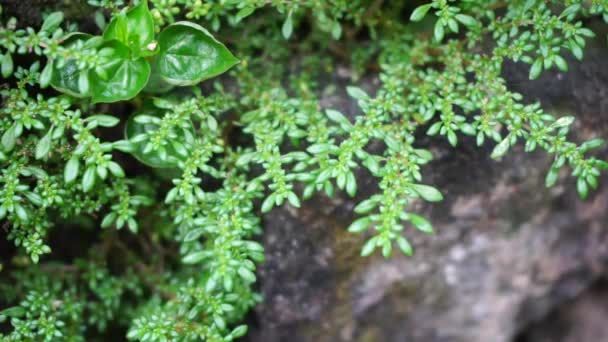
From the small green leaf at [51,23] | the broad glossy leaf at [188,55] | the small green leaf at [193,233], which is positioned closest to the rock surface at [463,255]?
the small green leaf at [193,233]

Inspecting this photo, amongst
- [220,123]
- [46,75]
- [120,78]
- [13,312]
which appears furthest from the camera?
[220,123]

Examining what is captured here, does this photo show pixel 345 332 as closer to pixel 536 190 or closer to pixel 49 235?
pixel 536 190

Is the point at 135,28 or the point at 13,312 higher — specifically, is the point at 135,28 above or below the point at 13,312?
above

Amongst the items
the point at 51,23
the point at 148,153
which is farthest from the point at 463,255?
the point at 51,23

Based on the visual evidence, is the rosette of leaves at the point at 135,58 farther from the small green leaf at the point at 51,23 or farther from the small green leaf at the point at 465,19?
the small green leaf at the point at 465,19

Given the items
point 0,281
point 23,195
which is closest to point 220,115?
point 23,195

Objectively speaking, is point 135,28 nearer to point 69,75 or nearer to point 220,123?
point 69,75

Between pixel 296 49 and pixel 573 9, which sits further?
pixel 296 49

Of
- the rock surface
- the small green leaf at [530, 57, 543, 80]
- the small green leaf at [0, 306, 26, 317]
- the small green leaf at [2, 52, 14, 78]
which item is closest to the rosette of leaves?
the small green leaf at [2, 52, 14, 78]
